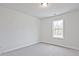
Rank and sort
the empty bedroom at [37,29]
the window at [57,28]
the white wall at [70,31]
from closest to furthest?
the empty bedroom at [37,29]
the white wall at [70,31]
the window at [57,28]

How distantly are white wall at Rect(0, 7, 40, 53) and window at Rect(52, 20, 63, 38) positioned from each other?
160cm

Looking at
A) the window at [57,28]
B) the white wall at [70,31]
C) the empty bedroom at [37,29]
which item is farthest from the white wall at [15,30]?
the white wall at [70,31]

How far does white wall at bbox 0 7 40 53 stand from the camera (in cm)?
307

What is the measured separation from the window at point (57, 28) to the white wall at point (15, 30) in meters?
1.60

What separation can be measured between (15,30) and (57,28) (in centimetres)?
289

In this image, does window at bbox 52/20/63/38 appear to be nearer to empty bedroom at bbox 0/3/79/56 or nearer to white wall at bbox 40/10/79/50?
empty bedroom at bbox 0/3/79/56

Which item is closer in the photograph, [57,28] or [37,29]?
[57,28]

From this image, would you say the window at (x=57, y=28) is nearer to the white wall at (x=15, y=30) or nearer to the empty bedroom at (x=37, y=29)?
the empty bedroom at (x=37, y=29)

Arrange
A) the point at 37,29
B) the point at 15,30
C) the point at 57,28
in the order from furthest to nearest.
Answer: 1. the point at 37,29
2. the point at 57,28
3. the point at 15,30

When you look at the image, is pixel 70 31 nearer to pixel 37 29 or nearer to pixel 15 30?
pixel 37 29

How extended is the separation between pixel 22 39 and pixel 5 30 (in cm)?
119

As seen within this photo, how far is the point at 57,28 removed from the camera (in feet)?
15.5

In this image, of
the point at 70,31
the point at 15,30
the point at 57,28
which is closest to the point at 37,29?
the point at 57,28

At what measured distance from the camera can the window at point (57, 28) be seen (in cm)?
445
